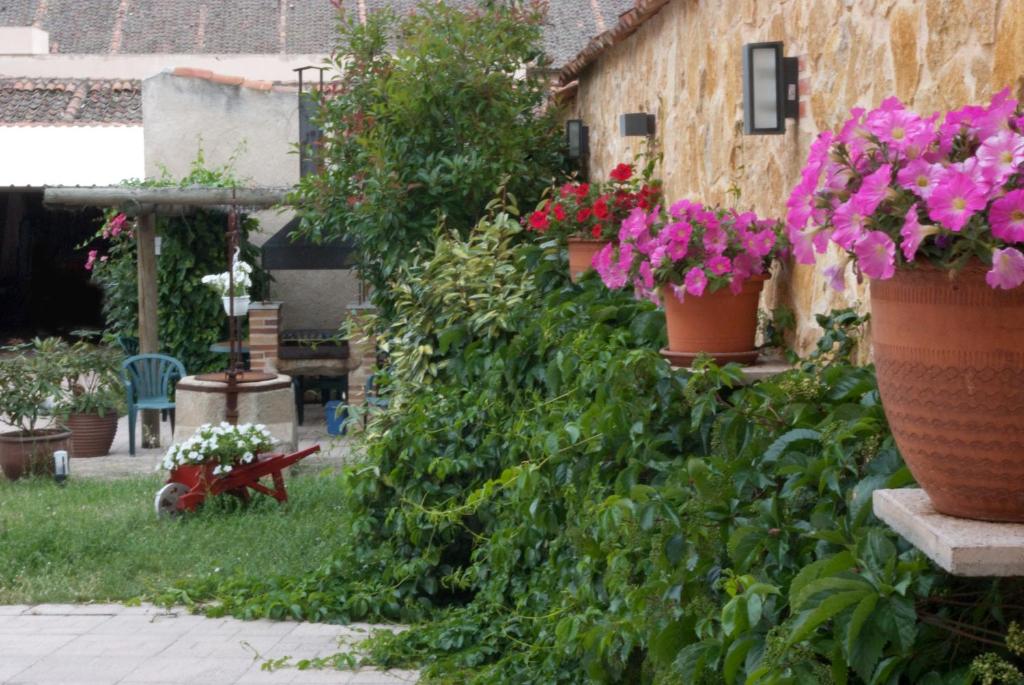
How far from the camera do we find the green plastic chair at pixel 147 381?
11195 millimetres

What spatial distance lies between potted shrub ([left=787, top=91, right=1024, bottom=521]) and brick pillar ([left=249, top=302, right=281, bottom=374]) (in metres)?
10.4

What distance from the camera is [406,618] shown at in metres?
5.69

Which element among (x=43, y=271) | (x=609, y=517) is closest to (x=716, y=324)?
(x=609, y=517)

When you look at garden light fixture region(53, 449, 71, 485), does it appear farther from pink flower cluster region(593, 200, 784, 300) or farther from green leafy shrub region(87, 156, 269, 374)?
pink flower cluster region(593, 200, 784, 300)

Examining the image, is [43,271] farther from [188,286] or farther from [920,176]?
[920,176]

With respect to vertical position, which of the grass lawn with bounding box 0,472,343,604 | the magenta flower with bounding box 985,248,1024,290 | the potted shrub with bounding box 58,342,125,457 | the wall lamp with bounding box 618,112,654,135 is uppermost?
the wall lamp with bounding box 618,112,654,135

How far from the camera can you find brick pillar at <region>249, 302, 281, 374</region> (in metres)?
11.9

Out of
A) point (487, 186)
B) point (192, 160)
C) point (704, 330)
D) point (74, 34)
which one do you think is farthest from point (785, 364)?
point (74, 34)

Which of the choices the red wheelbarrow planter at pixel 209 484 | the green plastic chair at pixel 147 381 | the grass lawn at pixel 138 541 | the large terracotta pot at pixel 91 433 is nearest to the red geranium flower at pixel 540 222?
the grass lawn at pixel 138 541

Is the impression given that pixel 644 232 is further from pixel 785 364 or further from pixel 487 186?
pixel 487 186

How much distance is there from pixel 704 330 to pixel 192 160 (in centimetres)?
1153

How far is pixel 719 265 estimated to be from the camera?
3.68 meters

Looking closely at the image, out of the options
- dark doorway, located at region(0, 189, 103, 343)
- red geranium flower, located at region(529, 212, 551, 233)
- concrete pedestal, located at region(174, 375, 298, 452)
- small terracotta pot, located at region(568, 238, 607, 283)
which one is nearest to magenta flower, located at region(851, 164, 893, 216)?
→ small terracotta pot, located at region(568, 238, 607, 283)

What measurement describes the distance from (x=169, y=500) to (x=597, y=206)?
3.91m
